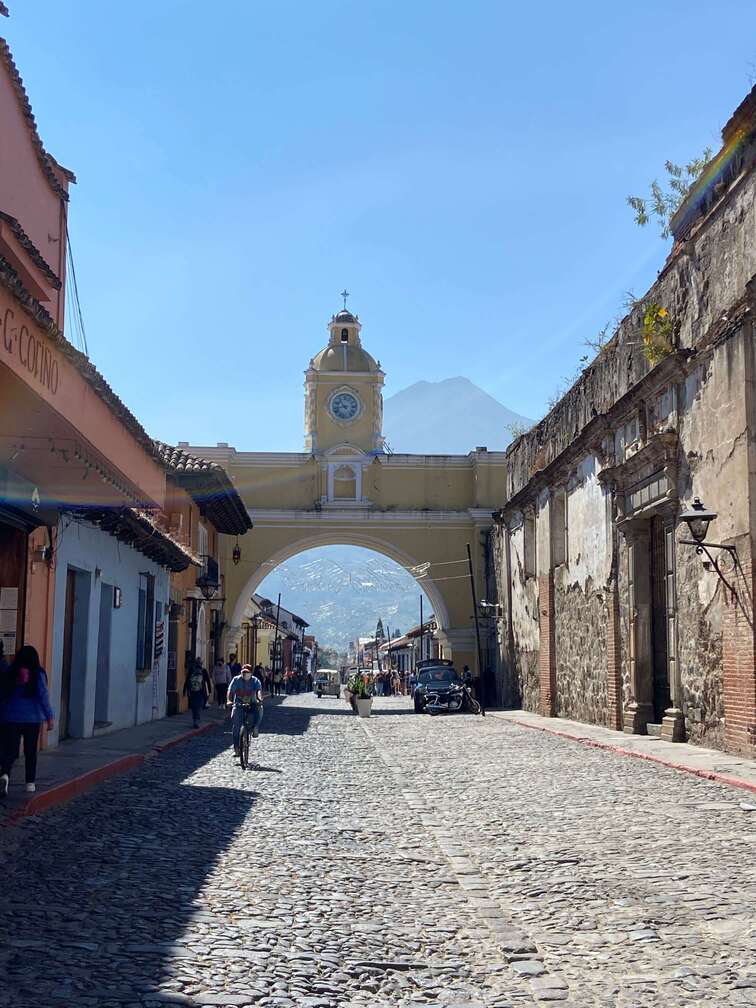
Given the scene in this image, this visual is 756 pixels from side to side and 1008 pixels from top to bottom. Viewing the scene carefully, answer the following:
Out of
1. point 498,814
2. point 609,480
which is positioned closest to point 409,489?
point 609,480

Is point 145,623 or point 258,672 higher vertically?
point 145,623

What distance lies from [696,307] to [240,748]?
766cm

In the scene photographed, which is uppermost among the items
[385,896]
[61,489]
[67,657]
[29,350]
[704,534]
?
Result: [29,350]

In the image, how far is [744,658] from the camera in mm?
12633

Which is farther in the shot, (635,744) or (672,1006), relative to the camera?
(635,744)

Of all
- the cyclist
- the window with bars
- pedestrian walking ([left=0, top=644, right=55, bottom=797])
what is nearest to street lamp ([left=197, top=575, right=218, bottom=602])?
the window with bars

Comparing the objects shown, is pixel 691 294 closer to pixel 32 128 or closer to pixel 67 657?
pixel 32 128

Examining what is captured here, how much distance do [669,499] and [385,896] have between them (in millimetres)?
10394

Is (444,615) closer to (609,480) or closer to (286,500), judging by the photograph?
(286,500)

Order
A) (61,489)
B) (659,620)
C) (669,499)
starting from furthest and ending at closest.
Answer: (659,620) → (669,499) → (61,489)

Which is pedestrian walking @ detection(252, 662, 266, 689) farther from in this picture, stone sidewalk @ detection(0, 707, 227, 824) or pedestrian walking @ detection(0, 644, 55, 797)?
pedestrian walking @ detection(0, 644, 55, 797)

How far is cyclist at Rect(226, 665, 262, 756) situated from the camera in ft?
43.8

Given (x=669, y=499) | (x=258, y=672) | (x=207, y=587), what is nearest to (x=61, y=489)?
(x=669, y=499)

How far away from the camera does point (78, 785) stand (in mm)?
10641
